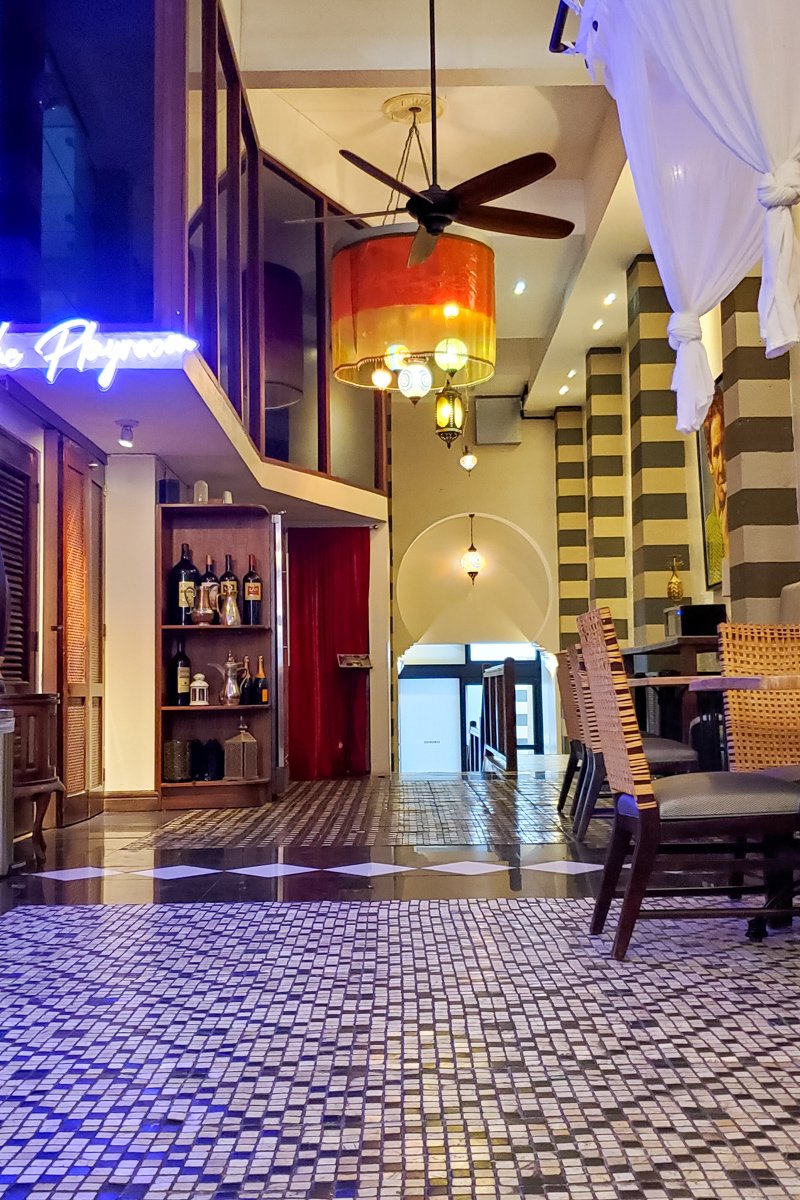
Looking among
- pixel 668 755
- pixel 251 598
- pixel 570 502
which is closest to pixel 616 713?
pixel 668 755

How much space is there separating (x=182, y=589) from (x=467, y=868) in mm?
3607

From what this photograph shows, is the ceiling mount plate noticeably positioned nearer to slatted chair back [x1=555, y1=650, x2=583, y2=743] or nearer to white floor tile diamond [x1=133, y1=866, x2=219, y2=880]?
slatted chair back [x1=555, y1=650, x2=583, y2=743]

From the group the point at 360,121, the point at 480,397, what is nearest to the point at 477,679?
the point at 480,397

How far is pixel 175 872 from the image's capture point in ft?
13.7

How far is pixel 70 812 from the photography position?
5996 mm

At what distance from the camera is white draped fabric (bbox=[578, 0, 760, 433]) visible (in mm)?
4289

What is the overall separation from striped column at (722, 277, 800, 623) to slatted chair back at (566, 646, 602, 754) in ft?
5.46

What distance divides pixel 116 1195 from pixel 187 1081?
1.46 feet

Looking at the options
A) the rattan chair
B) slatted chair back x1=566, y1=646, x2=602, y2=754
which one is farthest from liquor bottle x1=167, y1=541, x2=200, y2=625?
the rattan chair

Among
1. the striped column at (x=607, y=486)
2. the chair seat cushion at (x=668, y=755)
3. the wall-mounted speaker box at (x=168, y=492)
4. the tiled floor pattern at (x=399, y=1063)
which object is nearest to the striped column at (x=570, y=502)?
the striped column at (x=607, y=486)

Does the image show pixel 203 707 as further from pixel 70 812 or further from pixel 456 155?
pixel 456 155

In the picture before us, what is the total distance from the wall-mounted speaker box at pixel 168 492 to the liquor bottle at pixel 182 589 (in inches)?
13.6

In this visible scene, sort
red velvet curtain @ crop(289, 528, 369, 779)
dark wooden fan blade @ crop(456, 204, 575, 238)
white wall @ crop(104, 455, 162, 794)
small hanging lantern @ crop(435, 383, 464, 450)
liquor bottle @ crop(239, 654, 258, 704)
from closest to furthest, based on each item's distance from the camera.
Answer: dark wooden fan blade @ crop(456, 204, 575, 238), white wall @ crop(104, 455, 162, 794), liquor bottle @ crop(239, 654, 258, 704), small hanging lantern @ crop(435, 383, 464, 450), red velvet curtain @ crop(289, 528, 369, 779)

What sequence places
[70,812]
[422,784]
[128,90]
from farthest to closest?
[422,784] → [70,812] → [128,90]
